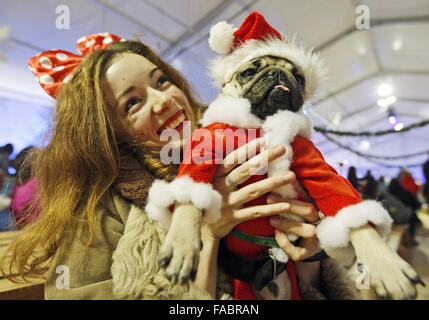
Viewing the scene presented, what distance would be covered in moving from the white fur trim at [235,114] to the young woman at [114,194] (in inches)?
4.3

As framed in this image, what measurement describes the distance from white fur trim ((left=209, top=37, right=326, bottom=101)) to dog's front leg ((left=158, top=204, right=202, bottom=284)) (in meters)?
0.49

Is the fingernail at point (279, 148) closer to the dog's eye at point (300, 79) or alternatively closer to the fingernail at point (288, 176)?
the fingernail at point (288, 176)

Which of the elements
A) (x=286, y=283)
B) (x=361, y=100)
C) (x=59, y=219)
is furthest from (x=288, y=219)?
(x=361, y=100)

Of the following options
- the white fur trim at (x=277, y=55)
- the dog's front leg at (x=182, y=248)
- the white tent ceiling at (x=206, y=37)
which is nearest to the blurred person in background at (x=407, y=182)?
Answer: the white tent ceiling at (x=206, y=37)

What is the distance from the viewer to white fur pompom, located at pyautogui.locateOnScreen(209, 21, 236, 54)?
757 mm

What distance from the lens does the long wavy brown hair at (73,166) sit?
657 millimetres

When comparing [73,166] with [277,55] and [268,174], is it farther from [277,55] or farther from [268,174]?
[277,55]

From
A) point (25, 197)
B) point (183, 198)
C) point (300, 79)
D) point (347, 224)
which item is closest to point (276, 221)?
point (347, 224)

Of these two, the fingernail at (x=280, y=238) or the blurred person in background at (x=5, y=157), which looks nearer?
the fingernail at (x=280, y=238)

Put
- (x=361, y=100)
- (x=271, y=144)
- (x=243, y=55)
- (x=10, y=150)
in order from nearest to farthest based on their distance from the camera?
1. (x=271, y=144)
2. (x=243, y=55)
3. (x=10, y=150)
4. (x=361, y=100)

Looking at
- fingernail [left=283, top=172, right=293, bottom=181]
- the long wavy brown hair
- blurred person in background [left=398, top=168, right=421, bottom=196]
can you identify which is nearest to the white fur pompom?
the long wavy brown hair

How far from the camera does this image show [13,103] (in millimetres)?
2629
